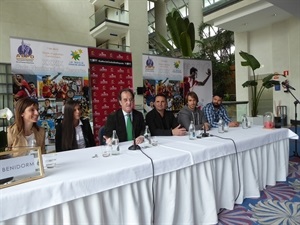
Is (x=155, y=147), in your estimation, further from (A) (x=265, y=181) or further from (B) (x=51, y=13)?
(B) (x=51, y=13)

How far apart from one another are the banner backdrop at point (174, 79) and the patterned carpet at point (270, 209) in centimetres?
252

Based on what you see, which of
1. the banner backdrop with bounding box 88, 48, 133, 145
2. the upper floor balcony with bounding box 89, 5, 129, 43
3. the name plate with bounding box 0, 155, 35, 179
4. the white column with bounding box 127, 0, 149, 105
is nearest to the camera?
the name plate with bounding box 0, 155, 35, 179

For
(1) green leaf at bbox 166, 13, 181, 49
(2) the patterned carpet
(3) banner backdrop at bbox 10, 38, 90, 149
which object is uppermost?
(1) green leaf at bbox 166, 13, 181, 49

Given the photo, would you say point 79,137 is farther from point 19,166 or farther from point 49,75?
point 49,75

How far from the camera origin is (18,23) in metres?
8.34

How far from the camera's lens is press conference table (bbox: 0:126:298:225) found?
3.83 feet

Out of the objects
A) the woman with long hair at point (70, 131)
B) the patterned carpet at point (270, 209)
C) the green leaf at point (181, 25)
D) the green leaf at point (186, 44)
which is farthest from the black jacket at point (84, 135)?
the green leaf at point (181, 25)

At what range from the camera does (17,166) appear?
1.22 meters

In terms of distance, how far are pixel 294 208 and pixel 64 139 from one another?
235cm

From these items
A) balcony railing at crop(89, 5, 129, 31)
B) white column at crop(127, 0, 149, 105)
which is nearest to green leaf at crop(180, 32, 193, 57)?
white column at crop(127, 0, 149, 105)

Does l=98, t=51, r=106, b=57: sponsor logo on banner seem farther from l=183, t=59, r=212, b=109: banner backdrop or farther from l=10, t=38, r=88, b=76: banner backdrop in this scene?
l=183, t=59, r=212, b=109: banner backdrop

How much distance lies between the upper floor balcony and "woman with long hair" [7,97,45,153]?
8.53 m

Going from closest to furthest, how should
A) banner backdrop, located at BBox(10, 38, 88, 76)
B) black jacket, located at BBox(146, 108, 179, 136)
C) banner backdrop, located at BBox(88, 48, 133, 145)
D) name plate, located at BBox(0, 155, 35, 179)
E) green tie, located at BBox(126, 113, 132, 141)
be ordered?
name plate, located at BBox(0, 155, 35, 179), green tie, located at BBox(126, 113, 132, 141), black jacket, located at BBox(146, 108, 179, 136), banner backdrop, located at BBox(10, 38, 88, 76), banner backdrop, located at BBox(88, 48, 133, 145)

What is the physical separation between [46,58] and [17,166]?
2354 millimetres
